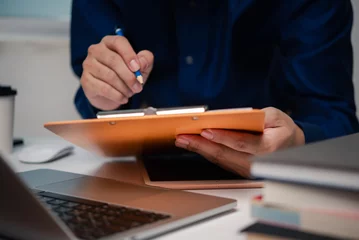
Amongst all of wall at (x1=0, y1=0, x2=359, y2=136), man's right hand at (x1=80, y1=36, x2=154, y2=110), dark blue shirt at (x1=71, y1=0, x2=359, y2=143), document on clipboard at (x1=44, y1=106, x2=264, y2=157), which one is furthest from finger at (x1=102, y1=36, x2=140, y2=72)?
wall at (x1=0, y1=0, x2=359, y2=136)

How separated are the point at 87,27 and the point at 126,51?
409mm

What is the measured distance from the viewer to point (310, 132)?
94 centimetres

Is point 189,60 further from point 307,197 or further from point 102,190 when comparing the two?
point 307,197

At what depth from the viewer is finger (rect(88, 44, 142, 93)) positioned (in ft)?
3.20

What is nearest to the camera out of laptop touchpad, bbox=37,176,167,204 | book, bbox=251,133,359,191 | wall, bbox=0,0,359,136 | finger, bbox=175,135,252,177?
book, bbox=251,133,359,191

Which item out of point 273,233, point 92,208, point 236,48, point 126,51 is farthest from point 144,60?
point 273,233

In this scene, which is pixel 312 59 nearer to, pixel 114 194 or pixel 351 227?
pixel 114 194

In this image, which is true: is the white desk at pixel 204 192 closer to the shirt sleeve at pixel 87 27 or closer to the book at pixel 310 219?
the book at pixel 310 219

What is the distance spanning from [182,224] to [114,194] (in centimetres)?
15

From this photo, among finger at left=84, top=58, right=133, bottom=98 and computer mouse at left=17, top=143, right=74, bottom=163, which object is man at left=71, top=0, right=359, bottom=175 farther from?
computer mouse at left=17, top=143, right=74, bottom=163

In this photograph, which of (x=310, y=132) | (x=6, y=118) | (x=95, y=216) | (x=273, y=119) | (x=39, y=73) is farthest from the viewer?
(x=39, y=73)

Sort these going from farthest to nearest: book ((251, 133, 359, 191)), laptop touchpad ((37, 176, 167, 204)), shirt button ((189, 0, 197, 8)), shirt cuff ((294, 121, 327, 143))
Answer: shirt button ((189, 0, 197, 8))
shirt cuff ((294, 121, 327, 143))
laptop touchpad ((37, 176, 167, 204))
book ((251, 133, 359, 191))

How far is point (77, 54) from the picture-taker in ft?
4.44

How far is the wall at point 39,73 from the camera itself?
1.66 metres
